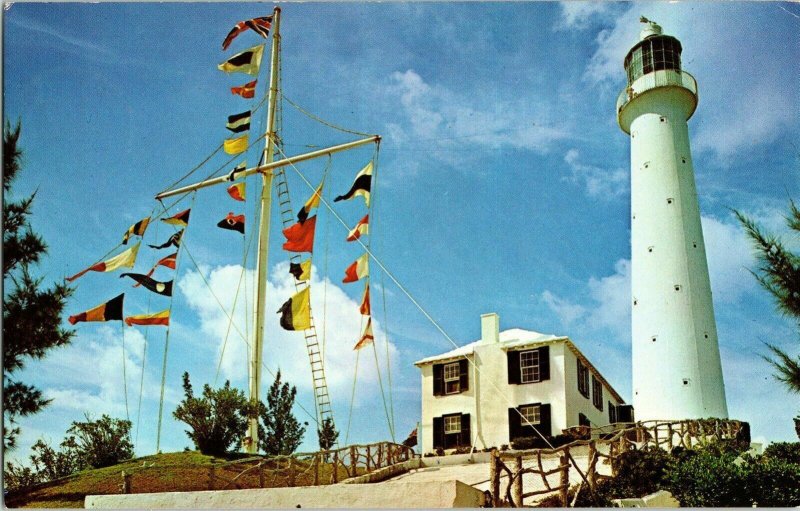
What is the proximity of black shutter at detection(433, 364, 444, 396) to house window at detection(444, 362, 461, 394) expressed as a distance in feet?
0.40

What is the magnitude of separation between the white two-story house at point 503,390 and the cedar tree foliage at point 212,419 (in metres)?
7.52

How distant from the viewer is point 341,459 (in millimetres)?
21828

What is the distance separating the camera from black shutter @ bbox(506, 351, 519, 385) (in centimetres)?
2802

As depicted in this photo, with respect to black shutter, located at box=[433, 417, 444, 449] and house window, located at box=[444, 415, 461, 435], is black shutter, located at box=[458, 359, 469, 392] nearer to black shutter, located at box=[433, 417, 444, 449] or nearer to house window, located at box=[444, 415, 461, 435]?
house window, located at box=[444, 415, 461, 435]

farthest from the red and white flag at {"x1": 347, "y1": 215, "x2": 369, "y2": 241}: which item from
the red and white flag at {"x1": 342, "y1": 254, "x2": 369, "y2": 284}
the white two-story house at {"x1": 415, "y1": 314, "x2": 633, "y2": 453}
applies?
the white two-story house at {"x1": 415, "y1": 314, "x2": 633, "y2": 453}

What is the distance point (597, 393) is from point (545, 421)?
4879mm

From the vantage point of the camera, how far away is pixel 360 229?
24.5m

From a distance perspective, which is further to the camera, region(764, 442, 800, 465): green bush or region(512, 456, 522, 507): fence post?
region(764, 442, 800, 465): green bush

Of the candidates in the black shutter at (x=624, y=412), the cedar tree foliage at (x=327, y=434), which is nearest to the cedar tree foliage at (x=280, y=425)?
the cedar tree foliage at (x=327, y=434)

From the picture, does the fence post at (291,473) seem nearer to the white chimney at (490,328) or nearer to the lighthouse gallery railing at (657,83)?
the white chimney at (490,328)

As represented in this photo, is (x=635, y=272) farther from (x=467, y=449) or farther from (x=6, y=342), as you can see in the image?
(x=6, y=342)

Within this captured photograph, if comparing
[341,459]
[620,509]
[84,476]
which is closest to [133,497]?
[84,476]

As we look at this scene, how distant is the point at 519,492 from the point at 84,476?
1124cm

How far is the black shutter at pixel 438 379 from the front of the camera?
29.1 metres
